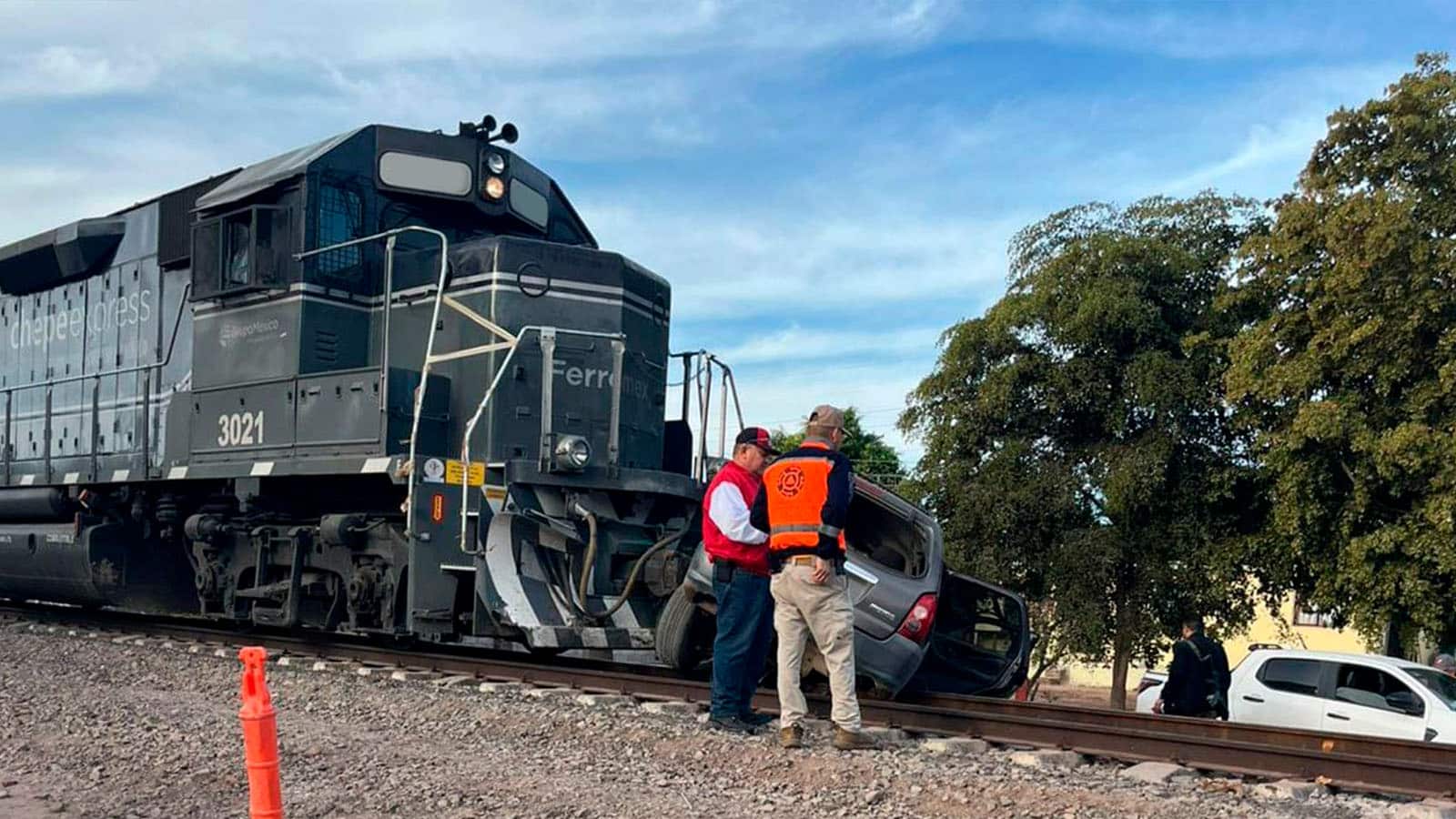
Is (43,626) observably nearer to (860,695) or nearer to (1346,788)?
(860,695)

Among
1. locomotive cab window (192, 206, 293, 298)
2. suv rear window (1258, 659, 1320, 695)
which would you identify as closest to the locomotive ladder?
locomotive cab window (192, 206, 293, 298)

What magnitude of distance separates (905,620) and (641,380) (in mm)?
3105

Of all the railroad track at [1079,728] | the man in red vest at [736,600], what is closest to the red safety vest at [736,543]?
the man in red vest at [736,600]

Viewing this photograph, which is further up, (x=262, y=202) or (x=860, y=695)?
(x=262, y=202)

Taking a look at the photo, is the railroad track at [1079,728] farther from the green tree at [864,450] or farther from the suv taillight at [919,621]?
the green tree at [864,450]

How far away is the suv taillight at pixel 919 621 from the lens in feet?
24.2

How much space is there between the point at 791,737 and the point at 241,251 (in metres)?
6.11

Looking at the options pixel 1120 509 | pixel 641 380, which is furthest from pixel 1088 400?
pixel 641 380

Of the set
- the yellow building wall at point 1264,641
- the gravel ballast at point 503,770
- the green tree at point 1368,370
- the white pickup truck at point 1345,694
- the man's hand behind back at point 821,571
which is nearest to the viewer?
the gravel ballast at point 503,770

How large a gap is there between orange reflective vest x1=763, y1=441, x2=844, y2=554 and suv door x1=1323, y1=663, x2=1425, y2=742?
6.33 metres

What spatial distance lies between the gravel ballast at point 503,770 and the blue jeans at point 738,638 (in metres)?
0.24

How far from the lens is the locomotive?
326 inches

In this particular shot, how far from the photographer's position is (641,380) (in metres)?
9.65

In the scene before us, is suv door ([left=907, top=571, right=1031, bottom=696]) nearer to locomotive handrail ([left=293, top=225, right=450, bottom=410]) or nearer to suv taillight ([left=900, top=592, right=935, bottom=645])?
suv taillight ([left=900, top=592, right=935, bottom=645])
